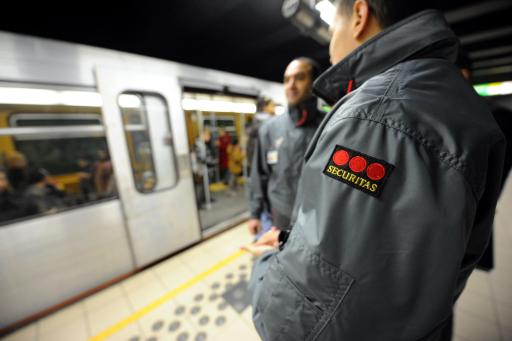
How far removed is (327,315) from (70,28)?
3.53m

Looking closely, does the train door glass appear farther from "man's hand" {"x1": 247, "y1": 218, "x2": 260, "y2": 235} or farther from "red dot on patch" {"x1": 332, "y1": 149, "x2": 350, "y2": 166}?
"red dot on patch" {"x1": 332, "y1": 149, "x2": 350, "y2": 166}

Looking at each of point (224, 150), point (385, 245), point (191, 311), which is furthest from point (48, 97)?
point (224, 150)

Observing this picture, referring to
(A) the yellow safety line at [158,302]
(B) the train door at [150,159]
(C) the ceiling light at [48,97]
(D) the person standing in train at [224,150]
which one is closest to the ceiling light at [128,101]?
(B) the train door at [150,159]

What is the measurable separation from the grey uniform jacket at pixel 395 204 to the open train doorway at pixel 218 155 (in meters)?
3.72

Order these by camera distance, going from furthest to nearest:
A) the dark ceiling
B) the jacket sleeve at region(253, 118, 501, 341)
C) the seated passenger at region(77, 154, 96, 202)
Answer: the seated passenger at region(77, 154, 96, 202)
the dark ceiling
the jacket sleeve at region(253, 118, 501, 341)

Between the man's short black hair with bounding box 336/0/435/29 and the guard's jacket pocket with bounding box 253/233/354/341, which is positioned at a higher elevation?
the man's short black hair with bounding box 336/0/435/29

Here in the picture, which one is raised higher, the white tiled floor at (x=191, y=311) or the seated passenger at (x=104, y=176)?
the seated passenger at (x=104, y=176)

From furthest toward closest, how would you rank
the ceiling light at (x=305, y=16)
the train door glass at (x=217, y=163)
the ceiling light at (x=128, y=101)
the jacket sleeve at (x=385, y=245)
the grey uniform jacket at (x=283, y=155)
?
the train door glass at (x=217, y=163), the ceiling light at (x=128, y=101), the ceiling light at (x=305, y=16), the grey uniform jacket at (x=283, y=155), the jacket sleeve at (x=385, y=245)

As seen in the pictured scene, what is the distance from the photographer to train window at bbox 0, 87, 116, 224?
7.15 ft

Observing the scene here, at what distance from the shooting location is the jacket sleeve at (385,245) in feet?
1.45

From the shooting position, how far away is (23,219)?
7.34 feet

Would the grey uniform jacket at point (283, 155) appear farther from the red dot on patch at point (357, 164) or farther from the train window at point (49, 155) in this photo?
the train window at point (49, 155)

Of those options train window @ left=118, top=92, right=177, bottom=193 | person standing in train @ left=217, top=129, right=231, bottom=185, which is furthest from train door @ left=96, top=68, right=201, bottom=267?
person standing in train @ left=217, top=129, right=231, bottom=185

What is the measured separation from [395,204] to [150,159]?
131 inches
